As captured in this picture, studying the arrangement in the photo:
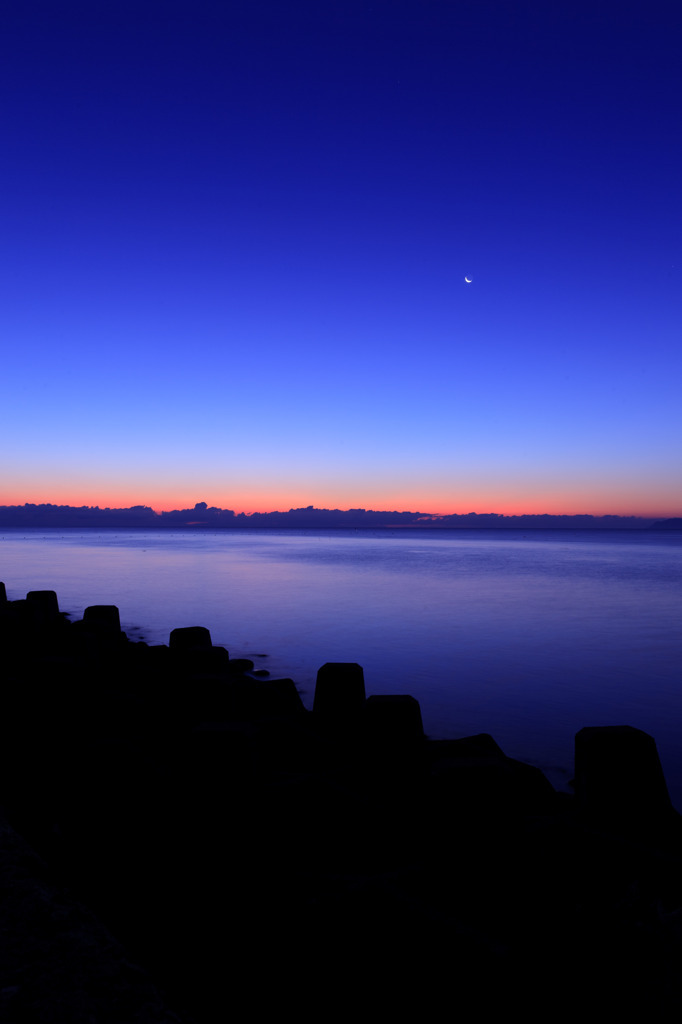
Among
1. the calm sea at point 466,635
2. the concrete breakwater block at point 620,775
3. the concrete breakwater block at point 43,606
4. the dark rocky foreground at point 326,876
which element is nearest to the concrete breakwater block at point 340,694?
the dark rocky foreground at point 326,876

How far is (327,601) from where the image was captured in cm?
1814

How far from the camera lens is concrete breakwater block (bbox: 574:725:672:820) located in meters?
2.50

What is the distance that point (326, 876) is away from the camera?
6.42 feet

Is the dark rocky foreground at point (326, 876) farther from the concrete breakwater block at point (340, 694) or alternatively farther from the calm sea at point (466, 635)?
the calm sea at point (466, 635)

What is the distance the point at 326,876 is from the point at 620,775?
4.40ft

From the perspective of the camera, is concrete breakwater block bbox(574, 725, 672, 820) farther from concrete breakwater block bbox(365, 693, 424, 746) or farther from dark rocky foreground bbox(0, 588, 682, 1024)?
concrete breakwater block bbox(365, 693, 424, 746)

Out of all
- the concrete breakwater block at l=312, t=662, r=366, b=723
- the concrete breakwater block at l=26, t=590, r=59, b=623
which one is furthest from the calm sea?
the concrete breakwater block at l=26, t=590, r=59, b=623

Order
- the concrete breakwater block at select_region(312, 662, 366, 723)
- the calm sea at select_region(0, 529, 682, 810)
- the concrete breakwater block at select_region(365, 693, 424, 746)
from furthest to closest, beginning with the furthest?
the calm sea at select_region(0, 529, 682, 810), the concrete breakwater block at select_region(312, 662, 366, 723), the concrete breakwater block at select_region(365, 693, 424, 746)

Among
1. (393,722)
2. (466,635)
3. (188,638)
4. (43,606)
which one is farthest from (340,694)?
(466,635)

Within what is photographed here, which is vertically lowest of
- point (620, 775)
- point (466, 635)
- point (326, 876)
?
point (466, 635)

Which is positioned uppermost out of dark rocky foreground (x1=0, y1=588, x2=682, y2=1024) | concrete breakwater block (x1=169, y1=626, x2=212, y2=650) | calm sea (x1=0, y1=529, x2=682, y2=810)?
concrete breakwater block (x1=169, y1=626, x2=212, y2=650)

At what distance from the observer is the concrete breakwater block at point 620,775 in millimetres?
2496

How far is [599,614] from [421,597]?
5.39 m

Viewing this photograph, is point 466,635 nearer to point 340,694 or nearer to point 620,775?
point 340,694
